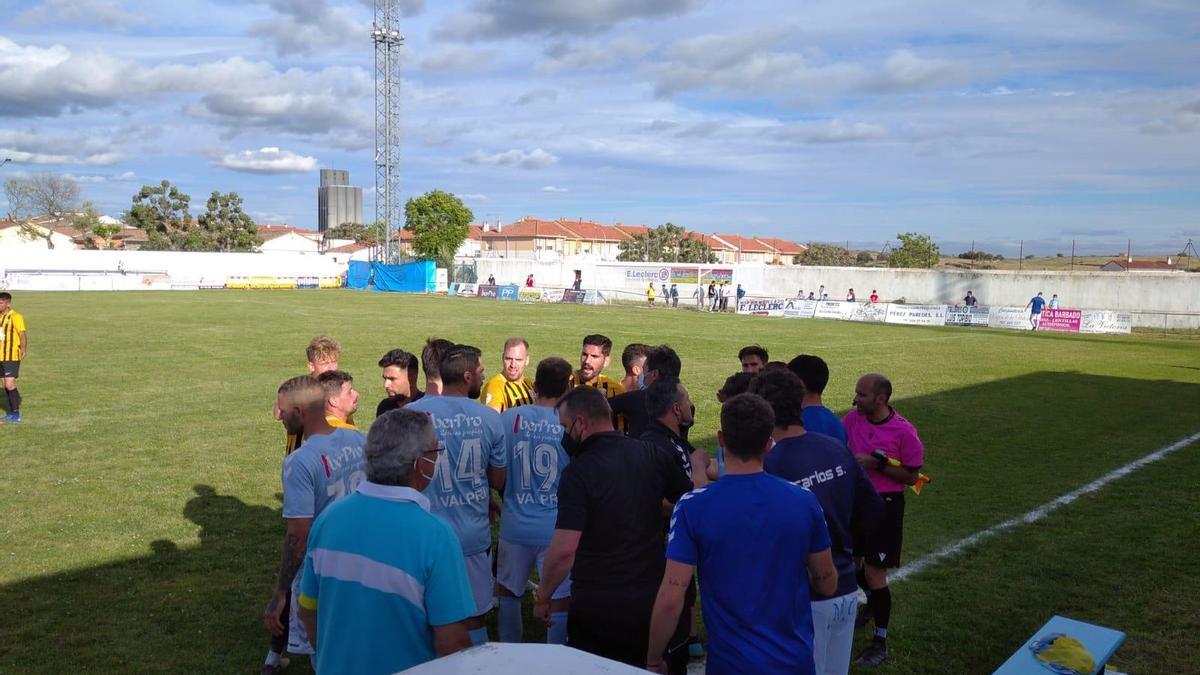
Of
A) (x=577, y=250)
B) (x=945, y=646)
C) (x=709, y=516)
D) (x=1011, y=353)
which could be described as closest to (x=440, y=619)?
(x=709, y=516)

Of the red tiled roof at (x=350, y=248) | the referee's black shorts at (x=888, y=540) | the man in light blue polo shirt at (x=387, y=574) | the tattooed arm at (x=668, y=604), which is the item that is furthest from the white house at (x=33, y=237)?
the tattooed arm at (x=668, y=604)

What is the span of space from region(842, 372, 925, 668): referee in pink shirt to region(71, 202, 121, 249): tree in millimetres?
99878

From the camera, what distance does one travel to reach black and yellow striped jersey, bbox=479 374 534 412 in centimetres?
670

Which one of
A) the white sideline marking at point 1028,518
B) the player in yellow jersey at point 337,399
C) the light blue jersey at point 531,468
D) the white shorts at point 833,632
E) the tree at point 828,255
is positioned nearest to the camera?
the white shorts at point 833,632

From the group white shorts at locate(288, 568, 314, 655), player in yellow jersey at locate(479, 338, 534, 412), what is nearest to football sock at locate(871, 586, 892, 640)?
player in yellow jersey at locate(479, 338, 534, 412)

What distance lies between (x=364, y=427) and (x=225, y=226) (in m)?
79.3

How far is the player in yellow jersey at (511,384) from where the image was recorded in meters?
6.68

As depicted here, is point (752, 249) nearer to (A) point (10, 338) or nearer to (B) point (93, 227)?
(B) point (93, 227)

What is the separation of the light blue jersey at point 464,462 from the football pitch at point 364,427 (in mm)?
1633

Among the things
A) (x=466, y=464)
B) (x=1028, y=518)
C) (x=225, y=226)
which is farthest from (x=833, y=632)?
(x=225, y=226)

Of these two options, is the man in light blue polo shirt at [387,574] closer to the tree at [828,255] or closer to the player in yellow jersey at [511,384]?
the player in yellow jersey at [511,384]

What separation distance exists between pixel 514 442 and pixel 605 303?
4420 centimetres

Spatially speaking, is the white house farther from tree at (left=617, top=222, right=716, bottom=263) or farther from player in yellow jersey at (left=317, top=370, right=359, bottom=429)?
player in yellow jersey at (left=317, top=370, right=359, bottom=429)

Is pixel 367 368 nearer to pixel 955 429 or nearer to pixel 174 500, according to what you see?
pixel 174 500
